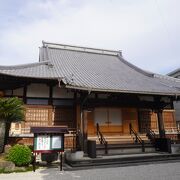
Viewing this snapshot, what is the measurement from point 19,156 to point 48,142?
4.24 feet

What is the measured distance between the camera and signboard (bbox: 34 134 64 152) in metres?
9.34

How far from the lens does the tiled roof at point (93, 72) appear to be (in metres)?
12.1

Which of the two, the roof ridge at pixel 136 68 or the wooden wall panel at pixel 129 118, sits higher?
the roof ridge at pixel 136 68

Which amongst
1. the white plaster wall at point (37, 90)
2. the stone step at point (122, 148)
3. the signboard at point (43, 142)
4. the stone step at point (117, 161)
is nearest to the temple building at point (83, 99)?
the white plaster wall at point (37, 90)

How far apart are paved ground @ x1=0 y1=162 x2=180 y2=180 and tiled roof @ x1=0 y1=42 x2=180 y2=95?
3853 millimetres

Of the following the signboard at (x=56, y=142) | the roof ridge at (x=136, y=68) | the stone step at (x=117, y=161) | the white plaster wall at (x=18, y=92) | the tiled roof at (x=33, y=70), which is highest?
the roof ridge at (x=136, y=68)

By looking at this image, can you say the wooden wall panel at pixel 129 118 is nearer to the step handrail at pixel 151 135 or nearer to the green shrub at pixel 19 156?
the step handrail at pixel 151 135

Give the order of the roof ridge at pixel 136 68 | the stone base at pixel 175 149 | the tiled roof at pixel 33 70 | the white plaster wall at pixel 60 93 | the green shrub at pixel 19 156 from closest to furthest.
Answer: the green shrub at pixel 19 156 → the tiled roof at pixel 33 70 → the stone base at pixel 175 149 → the white plaster wall at pixel 60 93 → the roof ridge at pixel 136 68

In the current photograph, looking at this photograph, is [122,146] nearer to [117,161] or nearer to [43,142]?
[117,161]

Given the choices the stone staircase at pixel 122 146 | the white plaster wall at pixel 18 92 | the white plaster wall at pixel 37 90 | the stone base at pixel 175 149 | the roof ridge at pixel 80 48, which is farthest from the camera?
the roof ridge at pixel 80 48

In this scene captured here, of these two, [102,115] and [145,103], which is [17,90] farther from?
[145,103]

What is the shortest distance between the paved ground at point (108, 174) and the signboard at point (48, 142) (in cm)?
86

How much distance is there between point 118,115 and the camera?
591 inches

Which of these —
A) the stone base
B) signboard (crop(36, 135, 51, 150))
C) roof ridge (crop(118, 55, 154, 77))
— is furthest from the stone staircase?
roof ridge (crop(118, 55, 154, 77))
